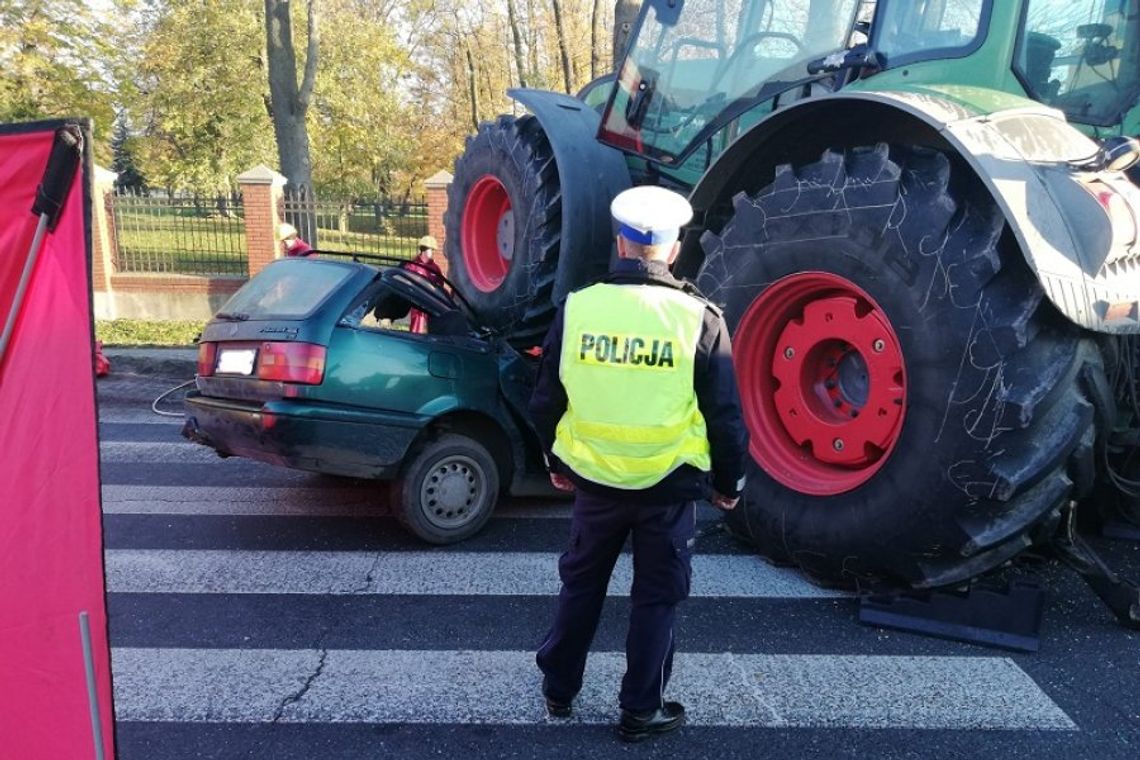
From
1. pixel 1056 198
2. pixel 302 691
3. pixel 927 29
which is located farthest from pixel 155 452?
pixel 1056 198

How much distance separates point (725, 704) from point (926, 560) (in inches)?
41.1

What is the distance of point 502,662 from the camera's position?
3.47 meters

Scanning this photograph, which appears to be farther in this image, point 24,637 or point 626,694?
point 626,694

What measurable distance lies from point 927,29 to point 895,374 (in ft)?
5.44

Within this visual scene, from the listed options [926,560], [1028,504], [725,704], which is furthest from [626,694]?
[1028,504]

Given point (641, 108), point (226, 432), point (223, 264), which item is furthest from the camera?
point (223, 264)

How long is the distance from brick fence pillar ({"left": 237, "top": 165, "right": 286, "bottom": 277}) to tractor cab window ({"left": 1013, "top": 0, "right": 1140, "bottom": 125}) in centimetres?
1189

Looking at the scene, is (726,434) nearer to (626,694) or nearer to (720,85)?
(626,694)

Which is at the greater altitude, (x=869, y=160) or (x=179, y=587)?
(x=869, y=160)

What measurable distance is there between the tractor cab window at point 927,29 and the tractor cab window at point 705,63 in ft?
1.19

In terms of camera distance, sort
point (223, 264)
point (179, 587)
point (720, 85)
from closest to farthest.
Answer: point (179, 587) → point (720, 85) → point (223, 264)

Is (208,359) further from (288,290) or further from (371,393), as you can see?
(371,393)

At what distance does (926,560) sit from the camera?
11.7ft

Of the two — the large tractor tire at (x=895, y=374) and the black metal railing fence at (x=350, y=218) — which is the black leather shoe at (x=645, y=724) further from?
the black metal railing fence at (x=350, y=218)
